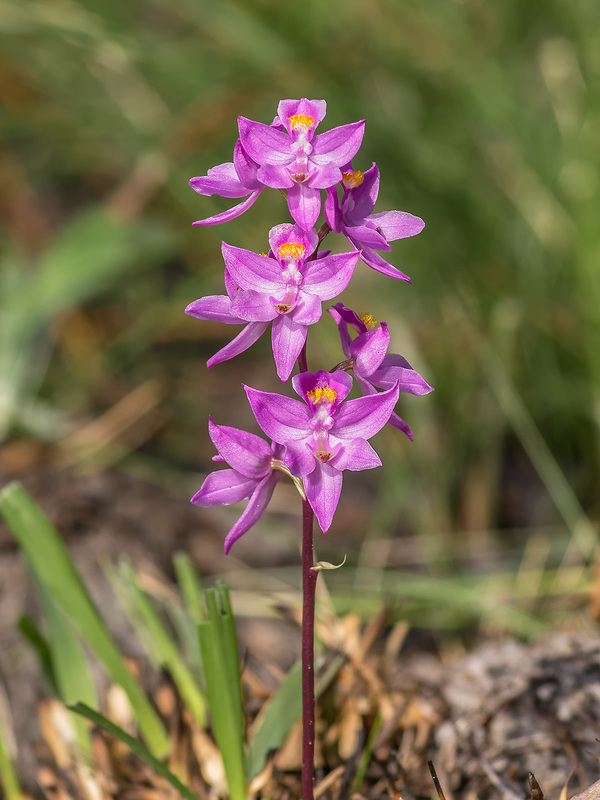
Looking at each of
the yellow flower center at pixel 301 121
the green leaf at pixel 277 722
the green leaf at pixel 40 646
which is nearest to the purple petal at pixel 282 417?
the yellow flower center at pixel 301 121

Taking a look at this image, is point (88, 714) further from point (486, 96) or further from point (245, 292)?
point (486, 96)

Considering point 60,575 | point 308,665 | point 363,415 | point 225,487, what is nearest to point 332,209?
point 363,415

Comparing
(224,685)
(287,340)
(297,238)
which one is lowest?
(224,685)

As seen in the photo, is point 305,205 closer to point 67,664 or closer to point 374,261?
point 374,261

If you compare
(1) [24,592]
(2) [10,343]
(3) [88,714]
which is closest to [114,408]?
(2) [10,343]

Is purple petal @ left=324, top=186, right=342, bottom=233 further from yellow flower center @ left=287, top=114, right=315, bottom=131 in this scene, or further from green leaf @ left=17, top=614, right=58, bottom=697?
green leaf @ left=17, top=614, right=58, bottom=697
